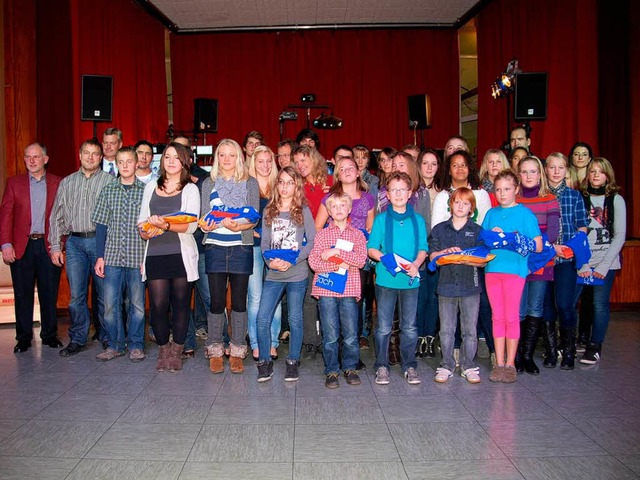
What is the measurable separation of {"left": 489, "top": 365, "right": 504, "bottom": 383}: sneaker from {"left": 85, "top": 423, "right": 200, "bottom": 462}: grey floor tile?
184 centimetres

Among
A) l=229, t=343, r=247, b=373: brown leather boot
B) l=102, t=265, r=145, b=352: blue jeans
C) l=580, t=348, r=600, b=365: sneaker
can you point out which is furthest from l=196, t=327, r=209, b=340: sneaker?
l=580, t=348, r=600, b=365: sneaker

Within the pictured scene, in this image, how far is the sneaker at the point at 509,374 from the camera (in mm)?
3701

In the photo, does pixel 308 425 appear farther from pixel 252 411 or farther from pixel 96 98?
pixel 96 98

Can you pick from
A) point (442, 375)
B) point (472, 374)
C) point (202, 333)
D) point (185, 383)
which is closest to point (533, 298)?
Answer: point (472, 374)

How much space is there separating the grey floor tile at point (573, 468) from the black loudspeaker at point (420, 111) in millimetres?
7521

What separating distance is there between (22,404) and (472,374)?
262 centimetres

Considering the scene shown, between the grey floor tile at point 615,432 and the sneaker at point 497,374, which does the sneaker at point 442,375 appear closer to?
the sneaker at point 497,374

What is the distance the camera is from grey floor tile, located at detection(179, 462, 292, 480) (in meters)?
2.41

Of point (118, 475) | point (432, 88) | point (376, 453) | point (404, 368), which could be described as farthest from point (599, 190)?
point (432, 88)

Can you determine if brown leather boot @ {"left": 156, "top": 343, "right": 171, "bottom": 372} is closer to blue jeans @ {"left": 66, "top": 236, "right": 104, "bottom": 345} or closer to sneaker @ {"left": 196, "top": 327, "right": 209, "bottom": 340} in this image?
blue jeans @ {"left": 66, "top": 236, "right": 104, "bottom": 345}

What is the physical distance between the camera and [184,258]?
388 cm

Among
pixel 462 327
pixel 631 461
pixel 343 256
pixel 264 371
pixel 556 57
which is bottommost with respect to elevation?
pixel 631 461

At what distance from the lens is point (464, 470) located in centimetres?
246

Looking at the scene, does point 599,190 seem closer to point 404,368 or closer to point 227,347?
point 404,368
